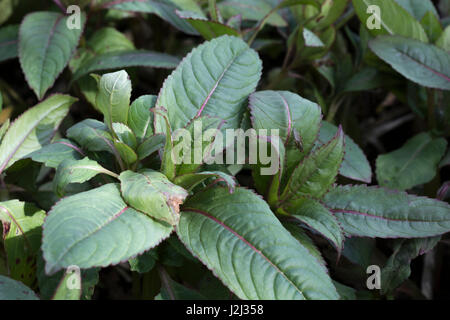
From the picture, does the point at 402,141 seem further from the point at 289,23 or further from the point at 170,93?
the point at 170,93

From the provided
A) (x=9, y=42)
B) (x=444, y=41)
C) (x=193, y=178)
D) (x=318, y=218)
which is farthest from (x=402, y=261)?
(x=9, y=42)

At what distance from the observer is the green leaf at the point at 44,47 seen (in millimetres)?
1376

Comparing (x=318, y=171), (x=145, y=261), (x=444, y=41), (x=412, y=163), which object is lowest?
(x=145, y=261)

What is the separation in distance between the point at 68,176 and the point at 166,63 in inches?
24.9

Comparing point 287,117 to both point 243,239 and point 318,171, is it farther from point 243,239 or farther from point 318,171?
point 243,239

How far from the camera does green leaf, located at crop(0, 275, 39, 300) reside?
96 cm

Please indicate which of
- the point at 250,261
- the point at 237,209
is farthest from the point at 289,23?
the point at 250,261

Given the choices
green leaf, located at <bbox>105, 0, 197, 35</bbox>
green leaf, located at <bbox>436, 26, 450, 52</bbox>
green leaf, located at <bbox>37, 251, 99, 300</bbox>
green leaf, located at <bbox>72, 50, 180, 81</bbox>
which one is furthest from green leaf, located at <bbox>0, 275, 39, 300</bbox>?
green leaf, located at <bbox>436, 26, 450, 52</bbox>

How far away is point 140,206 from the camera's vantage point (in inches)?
37.7

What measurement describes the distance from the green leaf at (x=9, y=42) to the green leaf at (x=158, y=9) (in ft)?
1.21

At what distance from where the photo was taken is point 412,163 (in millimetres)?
1445

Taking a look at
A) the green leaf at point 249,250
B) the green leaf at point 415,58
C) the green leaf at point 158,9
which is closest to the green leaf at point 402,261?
the green leaf at point 249,250

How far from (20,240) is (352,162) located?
0.91m

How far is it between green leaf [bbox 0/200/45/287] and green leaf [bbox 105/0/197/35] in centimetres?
78
